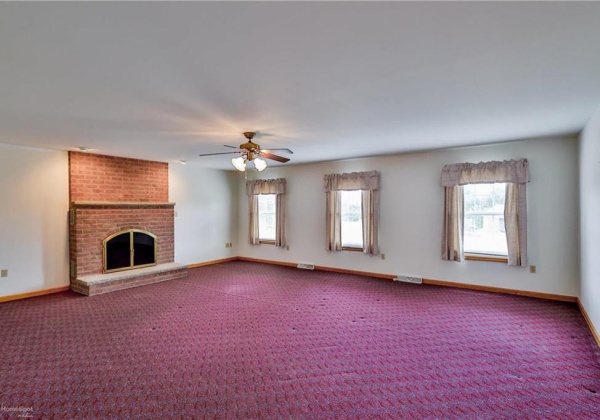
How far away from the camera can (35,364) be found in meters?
2.78

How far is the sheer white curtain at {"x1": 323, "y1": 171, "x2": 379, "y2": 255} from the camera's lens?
597 cm

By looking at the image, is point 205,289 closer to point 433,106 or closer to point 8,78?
point 8,78

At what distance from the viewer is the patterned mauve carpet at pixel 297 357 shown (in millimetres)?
2209

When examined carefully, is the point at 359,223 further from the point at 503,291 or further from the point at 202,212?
the point at 202,212

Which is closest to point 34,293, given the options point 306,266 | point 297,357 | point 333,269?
point 297,357

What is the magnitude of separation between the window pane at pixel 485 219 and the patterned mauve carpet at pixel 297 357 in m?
0.81

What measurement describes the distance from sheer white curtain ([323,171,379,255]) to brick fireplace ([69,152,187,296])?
311 centimetres

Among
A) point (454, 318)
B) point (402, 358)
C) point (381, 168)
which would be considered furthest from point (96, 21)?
point (381, 168)

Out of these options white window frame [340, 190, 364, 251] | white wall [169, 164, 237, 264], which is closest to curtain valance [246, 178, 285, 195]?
white wall [169, 164, 237, 264]

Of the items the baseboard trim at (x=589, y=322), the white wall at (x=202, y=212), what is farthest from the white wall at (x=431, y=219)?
the white wall at (x=202, y=212)

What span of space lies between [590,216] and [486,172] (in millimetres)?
1573

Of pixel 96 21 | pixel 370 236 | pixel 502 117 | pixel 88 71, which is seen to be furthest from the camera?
pixel 370 236

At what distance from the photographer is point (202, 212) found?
7473 mm

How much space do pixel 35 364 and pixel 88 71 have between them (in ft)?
8.45
